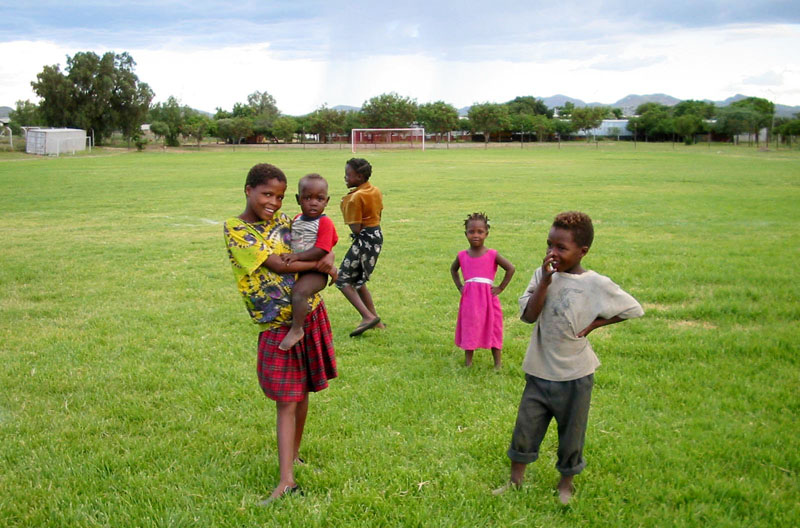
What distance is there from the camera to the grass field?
3508mm

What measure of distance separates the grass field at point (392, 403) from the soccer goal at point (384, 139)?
61536 millimetres

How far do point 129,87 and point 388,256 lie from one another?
7362 cm

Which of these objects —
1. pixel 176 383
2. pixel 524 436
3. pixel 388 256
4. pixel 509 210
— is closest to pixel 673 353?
pixel 524 436

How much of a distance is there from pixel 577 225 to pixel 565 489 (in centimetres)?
142

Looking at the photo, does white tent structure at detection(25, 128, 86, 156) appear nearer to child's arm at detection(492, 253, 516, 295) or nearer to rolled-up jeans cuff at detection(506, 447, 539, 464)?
child's arm at detection(492, 253, 516, 295)

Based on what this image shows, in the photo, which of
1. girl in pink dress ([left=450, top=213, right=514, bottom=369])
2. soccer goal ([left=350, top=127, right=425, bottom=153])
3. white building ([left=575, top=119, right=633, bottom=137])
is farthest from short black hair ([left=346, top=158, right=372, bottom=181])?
white building ([left=575, top=119, right=633, bottom=137])

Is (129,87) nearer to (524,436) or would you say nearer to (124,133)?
(124,133)

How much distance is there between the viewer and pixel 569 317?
11.1 ft

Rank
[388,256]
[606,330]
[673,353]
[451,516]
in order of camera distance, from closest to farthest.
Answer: [451,516] < [673,353] < [606,330] < [388,256]

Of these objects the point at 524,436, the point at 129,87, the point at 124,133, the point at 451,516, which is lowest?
the point at 451,516

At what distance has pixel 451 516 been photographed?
3.40 meters

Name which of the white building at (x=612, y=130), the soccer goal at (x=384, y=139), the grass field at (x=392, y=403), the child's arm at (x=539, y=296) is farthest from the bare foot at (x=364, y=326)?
the white building at (x=612, y=130)

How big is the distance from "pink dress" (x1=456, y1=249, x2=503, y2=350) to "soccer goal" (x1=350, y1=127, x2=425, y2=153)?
2584 inches

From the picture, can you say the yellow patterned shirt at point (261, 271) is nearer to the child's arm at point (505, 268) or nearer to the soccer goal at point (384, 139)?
the child's arm at point (505, 268)
